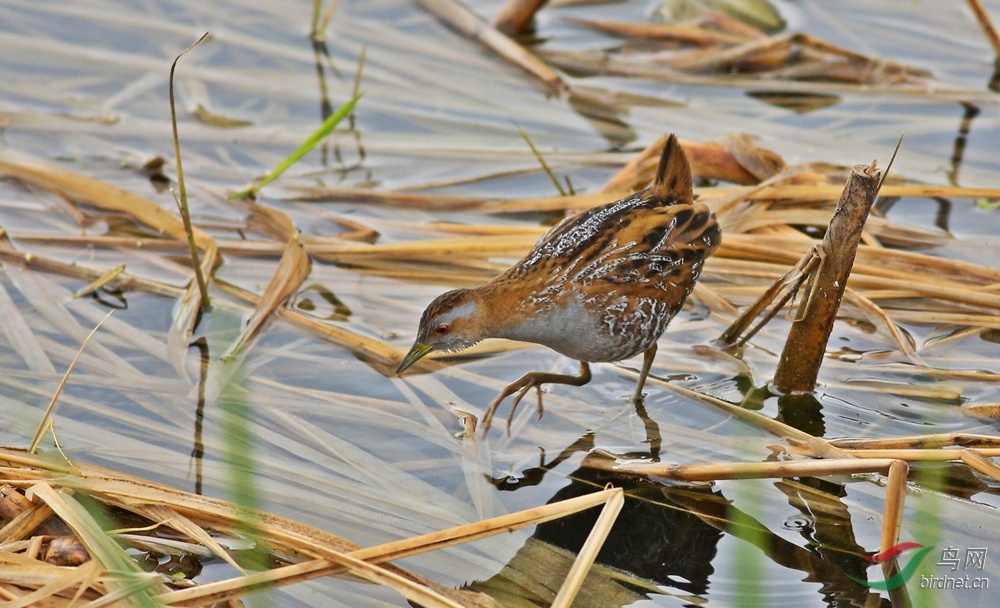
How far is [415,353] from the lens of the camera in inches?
160

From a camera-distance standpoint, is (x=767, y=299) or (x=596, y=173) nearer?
(x=767, y=299)

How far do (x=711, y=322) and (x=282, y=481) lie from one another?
6.57 feet

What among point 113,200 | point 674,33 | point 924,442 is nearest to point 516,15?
point 674,33

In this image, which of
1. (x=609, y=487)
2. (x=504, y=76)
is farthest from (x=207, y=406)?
(x=504, y=76)

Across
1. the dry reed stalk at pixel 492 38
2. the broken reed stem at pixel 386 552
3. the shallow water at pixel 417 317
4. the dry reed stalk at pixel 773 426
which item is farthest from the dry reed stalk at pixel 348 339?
the dry reed stalk at pixel 492 38

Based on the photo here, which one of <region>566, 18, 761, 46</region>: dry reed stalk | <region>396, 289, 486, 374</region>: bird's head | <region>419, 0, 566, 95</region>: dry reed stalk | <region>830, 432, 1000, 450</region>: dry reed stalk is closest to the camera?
<region>830, 432, 1000, 450</region>: dry reed stalk

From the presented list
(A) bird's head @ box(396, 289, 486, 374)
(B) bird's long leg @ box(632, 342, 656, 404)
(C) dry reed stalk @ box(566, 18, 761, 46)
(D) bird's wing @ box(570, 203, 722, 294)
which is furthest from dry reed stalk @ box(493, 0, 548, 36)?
(A) bird's head @ box(396, 289, 486, 374)

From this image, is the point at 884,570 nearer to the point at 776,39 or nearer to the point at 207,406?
the point at 207,406

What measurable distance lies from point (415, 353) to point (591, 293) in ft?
2.21

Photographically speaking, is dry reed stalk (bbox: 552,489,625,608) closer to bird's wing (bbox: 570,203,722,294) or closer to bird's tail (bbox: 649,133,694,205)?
bird's wing (bbox: 570,203,722,294)

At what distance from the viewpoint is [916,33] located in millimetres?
7043

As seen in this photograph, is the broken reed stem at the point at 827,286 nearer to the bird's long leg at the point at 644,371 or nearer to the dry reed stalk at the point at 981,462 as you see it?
the bird's long leg at the point at 644,371

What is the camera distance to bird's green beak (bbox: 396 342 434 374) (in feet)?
13.3

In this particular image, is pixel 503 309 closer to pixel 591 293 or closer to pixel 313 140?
pixel 591 293
